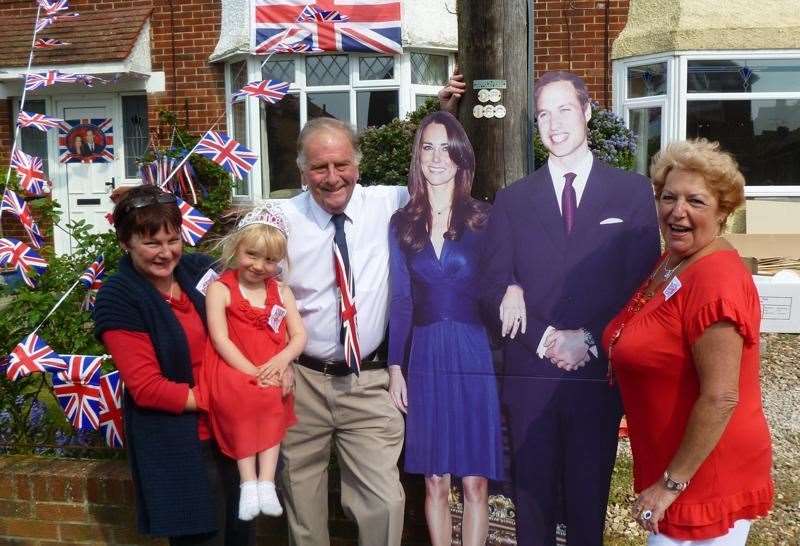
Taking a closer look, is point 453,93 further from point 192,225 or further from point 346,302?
point 192,225

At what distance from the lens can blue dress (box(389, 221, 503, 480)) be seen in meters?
3.19

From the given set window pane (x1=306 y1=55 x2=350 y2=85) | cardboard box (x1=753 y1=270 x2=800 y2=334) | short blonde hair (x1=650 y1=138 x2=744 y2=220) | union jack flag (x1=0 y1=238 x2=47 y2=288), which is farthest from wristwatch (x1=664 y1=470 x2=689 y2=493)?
window pane (x1=306 y1=55 x2=350 y2=85)

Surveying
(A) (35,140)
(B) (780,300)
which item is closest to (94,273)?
(B) (780,300)

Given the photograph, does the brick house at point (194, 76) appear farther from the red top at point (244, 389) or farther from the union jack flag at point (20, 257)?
the red top at point (244, 389)

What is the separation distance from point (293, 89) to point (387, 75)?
130 centimetres

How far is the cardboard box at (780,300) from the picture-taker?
3.53 m

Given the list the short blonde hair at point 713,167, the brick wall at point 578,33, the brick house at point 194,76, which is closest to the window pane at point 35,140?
the brick house at point 194,76

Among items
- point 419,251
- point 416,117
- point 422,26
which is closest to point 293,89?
point 422,26

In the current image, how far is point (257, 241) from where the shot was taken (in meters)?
2.92

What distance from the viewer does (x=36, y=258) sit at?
4.01 m

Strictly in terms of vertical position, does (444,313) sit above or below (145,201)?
below

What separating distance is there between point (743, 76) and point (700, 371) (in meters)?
7.89

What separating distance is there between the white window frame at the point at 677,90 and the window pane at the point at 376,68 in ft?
9.51

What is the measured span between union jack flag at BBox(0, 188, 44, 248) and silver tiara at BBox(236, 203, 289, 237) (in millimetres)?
1649
